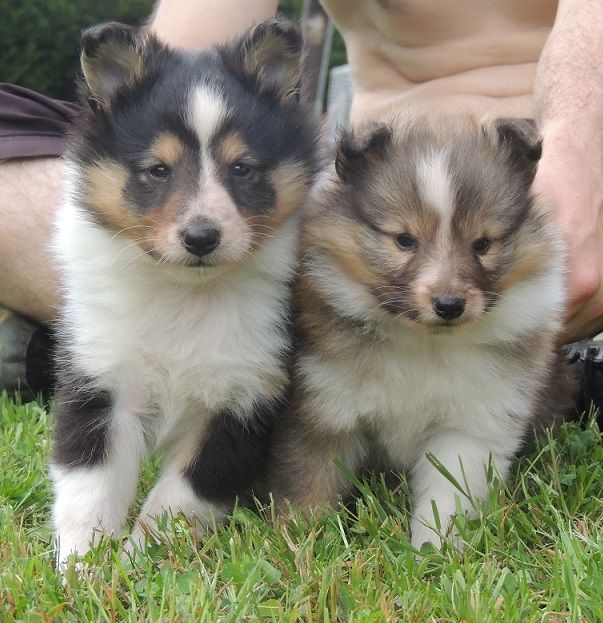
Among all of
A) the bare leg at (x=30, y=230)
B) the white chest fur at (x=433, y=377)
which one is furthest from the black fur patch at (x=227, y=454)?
the bare leg at (x=30, y=230)

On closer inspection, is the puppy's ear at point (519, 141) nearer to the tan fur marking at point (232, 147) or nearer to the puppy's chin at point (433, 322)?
the puppy's chin at point (433, 322)

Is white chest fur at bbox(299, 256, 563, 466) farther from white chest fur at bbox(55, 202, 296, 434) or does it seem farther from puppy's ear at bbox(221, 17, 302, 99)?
puppy's ear at bbox(221, 17, 302, 99)

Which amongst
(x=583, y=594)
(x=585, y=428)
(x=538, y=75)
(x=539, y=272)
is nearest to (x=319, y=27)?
(x=538, y=75)

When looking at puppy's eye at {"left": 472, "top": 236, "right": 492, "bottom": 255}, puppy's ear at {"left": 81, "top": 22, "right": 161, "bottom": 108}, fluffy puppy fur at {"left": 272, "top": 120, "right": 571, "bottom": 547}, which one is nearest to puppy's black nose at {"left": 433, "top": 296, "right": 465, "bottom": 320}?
fluffy puppy fur at {"left": 272, "top": 120, "right": 571, "bottom": 547}

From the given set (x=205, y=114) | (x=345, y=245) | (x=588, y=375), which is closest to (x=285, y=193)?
(x=345, y=245)

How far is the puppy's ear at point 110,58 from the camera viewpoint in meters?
3.41

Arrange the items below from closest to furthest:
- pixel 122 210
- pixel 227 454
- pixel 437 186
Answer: pixel 437 186, pixel 122 210, pixel 227 454

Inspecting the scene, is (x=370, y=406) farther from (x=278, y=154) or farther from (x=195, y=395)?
(x=278, y=154)

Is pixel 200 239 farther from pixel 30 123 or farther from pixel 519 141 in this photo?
pixel 30 123

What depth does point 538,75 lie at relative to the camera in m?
4.49

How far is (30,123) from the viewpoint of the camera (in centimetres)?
552

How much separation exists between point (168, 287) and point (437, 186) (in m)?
1.03

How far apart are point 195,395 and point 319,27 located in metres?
6.75

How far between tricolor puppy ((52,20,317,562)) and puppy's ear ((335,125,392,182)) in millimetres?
189
